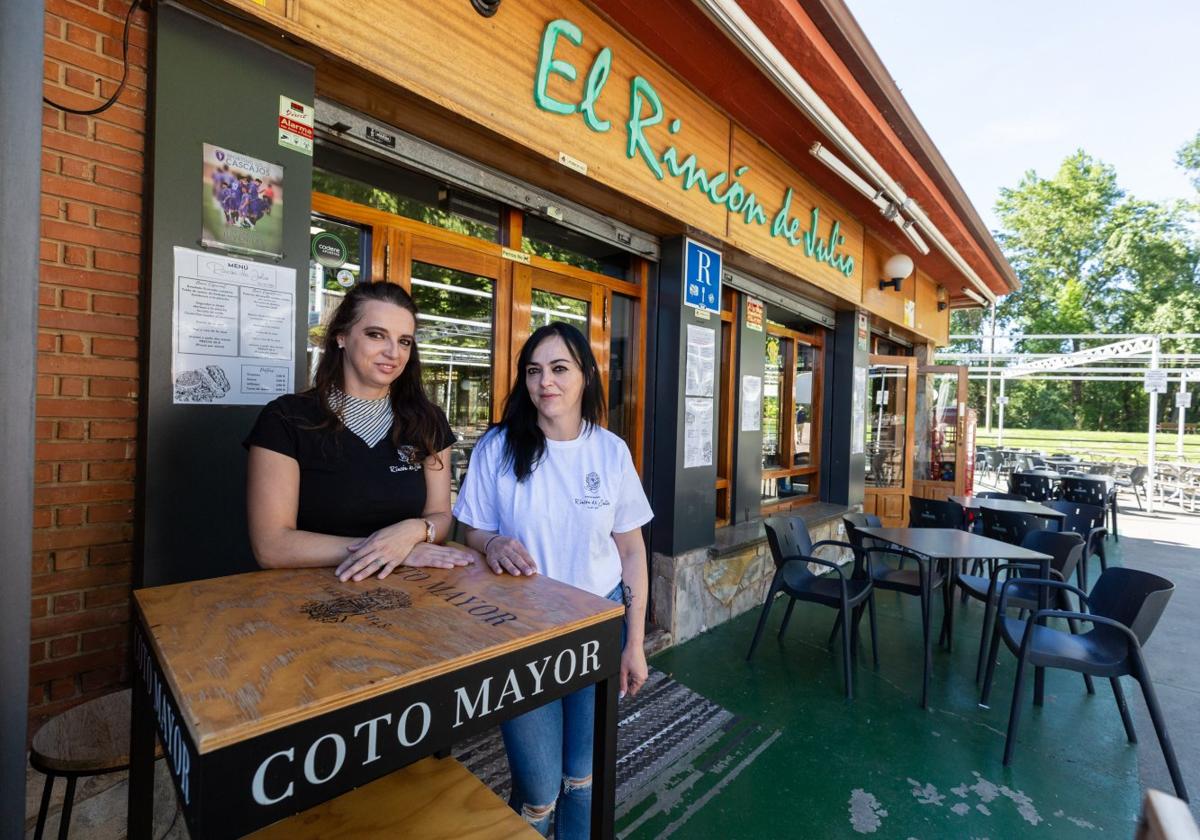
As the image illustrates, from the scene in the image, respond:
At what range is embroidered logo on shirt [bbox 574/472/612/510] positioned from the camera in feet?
5.29

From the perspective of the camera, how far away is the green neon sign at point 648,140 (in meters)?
2.73

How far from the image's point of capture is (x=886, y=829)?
2.21 meters

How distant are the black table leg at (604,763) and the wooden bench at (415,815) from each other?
0.15 meters

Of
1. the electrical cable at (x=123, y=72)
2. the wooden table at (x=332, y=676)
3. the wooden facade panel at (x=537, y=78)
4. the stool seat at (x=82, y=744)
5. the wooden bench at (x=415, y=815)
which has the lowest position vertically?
the wooden bench at (x=415, y=815)

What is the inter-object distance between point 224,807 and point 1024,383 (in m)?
35.0

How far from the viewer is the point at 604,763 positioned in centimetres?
117

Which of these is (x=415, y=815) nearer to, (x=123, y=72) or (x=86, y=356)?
(x=86, y=356)

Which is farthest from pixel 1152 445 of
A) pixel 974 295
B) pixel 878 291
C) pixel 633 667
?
pixel 633 667

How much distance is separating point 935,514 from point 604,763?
443 centimetres

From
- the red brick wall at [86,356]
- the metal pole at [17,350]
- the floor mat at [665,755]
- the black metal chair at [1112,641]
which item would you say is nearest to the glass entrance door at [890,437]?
Answer: the black metal chair at [1112,641]

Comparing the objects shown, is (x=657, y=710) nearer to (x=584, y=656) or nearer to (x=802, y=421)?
(x=584, y=656)

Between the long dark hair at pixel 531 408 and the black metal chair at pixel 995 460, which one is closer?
the long dark hair at pixel 531 408

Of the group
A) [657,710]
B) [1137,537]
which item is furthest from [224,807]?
[1137,537]

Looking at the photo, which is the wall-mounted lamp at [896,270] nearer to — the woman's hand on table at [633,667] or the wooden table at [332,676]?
the woman's hand on table at [633,667]
